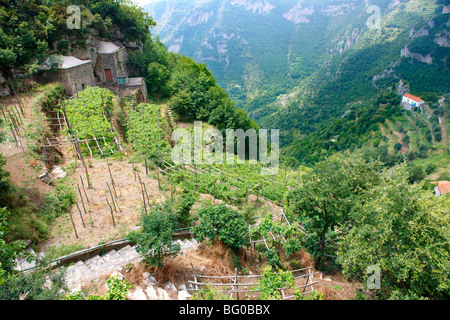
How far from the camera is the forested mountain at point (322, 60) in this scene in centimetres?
8138

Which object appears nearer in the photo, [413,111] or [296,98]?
[413,111]

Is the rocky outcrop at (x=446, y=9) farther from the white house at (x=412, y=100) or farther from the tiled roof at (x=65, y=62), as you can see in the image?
the tiled roof at (x=65, y=62)

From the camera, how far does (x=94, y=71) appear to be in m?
25.7

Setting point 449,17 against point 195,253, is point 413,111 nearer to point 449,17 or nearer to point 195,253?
point 449,17

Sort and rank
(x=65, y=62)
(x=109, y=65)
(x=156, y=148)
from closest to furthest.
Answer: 1. (x=156, y=148)
2. (x=65, y=62)
3. (x=109, y=65)

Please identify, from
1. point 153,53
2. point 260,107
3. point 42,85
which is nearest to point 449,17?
point 260,107

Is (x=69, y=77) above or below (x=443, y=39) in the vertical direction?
below

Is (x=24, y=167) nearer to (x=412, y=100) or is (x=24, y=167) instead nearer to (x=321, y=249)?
(x=321, y=249)

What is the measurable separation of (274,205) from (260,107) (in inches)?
4047

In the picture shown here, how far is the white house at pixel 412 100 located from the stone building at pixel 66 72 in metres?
Result: 76.1
